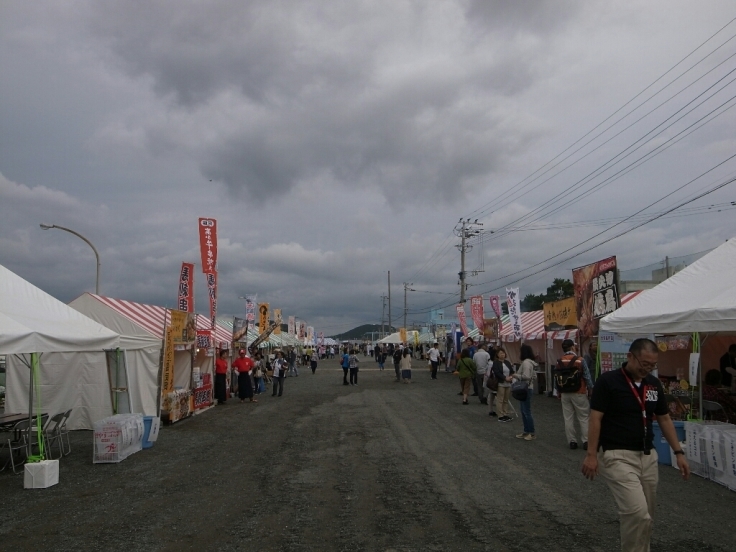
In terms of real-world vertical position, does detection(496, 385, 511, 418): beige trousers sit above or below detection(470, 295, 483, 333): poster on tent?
below

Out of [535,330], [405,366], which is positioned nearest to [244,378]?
[405,366]

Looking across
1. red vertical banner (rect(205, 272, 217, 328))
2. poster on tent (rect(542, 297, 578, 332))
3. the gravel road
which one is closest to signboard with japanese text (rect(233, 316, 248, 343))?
red vertical banner (rect(205, 272, 217, 328))

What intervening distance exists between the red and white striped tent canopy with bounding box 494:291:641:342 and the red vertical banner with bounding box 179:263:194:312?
37.7ft

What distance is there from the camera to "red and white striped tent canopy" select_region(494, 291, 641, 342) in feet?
61.0

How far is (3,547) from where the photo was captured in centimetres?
515

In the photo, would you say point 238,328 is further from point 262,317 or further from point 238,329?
point 262,317

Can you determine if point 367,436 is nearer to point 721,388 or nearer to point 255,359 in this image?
point 721,388

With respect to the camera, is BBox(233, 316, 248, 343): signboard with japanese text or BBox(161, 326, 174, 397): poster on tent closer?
BBox(161, 326, 174, 397): poster on tent

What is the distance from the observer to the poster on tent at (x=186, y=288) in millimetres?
14961

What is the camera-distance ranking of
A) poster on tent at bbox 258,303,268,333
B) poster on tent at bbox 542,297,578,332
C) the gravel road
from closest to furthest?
the gravel road, poster on tent at bbox 542,297,578,332, poster on tent at bbox 258,303,268,333

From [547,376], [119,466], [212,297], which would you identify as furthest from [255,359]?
[119,466]

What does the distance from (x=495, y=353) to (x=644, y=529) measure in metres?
8.97

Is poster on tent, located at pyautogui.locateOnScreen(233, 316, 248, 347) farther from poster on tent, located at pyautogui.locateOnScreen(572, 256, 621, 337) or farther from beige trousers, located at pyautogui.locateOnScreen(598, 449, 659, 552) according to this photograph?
beige trousers, located at pyautogui.locateOnScreen(598, 449, 659, 552)

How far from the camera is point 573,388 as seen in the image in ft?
30.4
